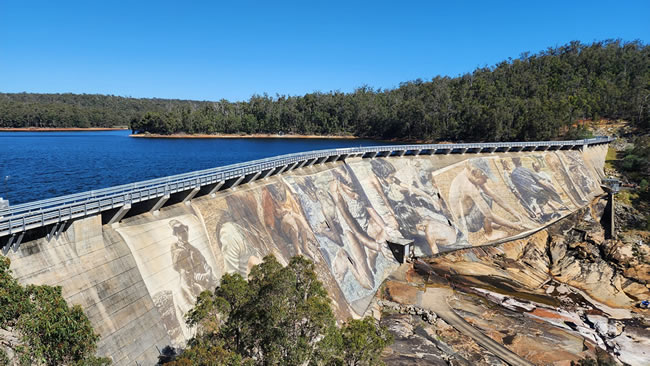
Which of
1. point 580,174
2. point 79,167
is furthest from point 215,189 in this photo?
point 580,174

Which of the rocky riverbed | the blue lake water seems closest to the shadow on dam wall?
the rocky riverbed

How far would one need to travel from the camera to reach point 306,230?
44938 mm

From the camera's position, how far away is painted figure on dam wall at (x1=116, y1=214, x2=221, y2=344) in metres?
27.2

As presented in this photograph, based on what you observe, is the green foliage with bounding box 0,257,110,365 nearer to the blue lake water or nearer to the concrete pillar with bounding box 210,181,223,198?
the concrete pillar with bounding box 210,181,223,198

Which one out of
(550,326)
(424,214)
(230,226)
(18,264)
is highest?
(18,264)

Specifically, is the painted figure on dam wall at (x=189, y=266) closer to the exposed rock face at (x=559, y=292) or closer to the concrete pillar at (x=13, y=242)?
the concrete pillar at (x=13, y=242)

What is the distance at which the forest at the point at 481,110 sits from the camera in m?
125

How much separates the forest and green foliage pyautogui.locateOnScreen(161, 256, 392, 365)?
119 metres

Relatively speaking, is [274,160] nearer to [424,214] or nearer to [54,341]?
[424,214]

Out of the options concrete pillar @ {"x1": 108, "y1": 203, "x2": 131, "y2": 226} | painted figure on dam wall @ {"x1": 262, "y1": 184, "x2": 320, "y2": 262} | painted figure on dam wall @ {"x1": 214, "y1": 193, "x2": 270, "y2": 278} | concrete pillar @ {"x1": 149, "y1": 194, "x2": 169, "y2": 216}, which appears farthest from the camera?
painted figure on dam wall @ {"x1": 262, "y1": 184, "x2": 320, "y2": 262}

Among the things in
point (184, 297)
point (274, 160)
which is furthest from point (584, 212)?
point (184, 297)

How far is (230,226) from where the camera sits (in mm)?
36844

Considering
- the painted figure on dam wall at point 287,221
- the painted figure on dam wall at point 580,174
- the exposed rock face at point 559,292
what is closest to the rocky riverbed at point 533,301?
the exposed rock face at point 559,292

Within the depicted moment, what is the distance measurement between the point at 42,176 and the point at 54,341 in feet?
214
